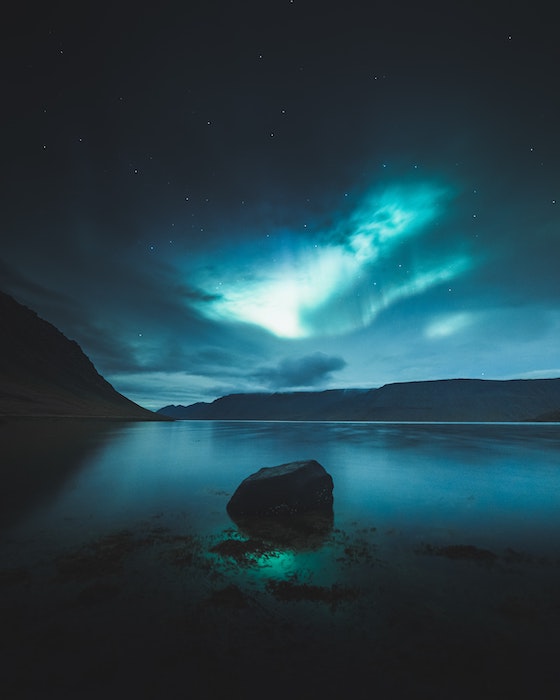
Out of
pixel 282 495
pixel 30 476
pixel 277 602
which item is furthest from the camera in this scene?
pixel 30 476

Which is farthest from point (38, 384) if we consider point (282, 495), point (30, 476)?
point (282, 495)

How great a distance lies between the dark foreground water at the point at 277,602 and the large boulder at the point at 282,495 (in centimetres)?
100

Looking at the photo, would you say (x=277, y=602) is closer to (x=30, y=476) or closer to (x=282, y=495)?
(x=282, y=495)

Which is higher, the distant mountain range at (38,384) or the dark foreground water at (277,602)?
the distant mountain range at (38,384)

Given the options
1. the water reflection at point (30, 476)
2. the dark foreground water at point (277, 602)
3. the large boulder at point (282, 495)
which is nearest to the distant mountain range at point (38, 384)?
the water reflection at point (30, 476)

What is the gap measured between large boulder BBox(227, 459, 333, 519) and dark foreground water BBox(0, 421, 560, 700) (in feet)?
3.28

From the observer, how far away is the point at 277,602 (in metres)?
5.93

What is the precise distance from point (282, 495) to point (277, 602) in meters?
6.20

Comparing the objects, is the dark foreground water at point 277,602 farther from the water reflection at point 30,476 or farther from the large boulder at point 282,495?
the large boulder at point 282,495

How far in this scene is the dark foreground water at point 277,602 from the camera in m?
4.12

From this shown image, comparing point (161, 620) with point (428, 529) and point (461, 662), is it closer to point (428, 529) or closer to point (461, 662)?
point (461, 662)

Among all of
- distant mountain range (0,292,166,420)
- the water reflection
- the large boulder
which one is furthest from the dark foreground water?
distant mountain range (0,292,166,420)

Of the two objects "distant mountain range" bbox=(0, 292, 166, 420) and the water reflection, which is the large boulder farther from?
"distant mountain range" bbox=(0, 292, 166, 420)

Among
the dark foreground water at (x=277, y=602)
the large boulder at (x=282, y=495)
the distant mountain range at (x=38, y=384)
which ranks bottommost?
the dark foreground water at (x=277, y=602)
